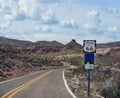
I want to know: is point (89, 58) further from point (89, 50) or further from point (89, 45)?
point (89, 45)

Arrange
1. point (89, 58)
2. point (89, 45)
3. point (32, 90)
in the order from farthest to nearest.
Result: point (32, 90) < point (89, 58) < point (89, 45)

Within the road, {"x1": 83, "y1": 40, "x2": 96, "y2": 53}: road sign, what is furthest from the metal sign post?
the road

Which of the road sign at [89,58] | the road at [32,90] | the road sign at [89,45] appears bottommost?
the road at [32,90]

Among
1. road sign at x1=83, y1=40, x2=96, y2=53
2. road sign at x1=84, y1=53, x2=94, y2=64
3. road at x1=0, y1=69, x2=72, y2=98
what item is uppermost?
road sign at x1=83, y1=40, x2=96, y2=53

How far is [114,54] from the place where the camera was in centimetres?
14662

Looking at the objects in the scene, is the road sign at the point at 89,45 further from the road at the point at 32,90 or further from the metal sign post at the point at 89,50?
the road at the point at 32,90

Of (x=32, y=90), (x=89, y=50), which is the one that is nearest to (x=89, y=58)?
(x=89, y=50)

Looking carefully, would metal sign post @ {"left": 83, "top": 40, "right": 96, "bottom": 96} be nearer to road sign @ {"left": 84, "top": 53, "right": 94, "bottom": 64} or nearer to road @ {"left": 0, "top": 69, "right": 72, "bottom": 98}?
road sign @ {"left": 84, "top": 53, "right": 94, "bottom": 64}

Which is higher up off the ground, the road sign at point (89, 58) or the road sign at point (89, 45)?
the road sign at point (89, 45)

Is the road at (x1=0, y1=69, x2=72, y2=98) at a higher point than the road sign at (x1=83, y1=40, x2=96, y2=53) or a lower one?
lower

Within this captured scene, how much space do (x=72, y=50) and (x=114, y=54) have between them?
26.7 metres

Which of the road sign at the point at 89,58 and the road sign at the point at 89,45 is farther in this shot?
the road sign at the point at 89,58

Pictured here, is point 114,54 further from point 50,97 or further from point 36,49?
point 50,97

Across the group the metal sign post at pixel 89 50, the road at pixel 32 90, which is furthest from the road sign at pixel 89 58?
the road at pixel 32 90
